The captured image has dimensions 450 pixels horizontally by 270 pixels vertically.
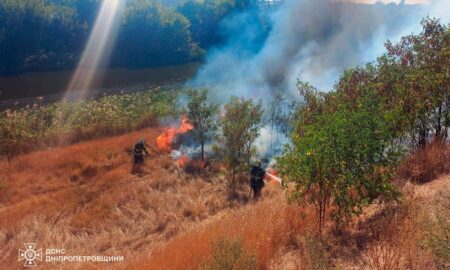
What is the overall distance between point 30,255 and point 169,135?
10.4 metres

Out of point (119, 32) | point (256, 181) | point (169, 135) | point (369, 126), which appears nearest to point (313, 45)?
point (169, 135)

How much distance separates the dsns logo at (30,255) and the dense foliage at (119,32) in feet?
150

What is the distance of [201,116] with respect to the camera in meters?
15.1

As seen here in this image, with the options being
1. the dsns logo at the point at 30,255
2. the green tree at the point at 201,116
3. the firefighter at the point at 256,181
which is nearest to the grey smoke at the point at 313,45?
the green tree at the point at 201,116

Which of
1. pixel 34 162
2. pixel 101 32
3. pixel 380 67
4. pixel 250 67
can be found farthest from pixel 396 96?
pixel 101 32

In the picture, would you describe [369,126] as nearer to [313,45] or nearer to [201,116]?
[201,116]

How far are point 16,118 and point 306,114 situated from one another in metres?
13.3

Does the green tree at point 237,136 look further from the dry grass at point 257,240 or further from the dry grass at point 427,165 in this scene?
the dry grass at point 257,240

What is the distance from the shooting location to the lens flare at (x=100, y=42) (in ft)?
163

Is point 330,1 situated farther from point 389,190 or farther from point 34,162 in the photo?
point 389,190

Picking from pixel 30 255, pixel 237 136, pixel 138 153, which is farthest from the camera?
pixel 138 153

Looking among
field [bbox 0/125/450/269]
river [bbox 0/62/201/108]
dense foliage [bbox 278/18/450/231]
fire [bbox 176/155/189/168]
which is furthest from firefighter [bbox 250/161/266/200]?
river [bbox 0/62/201/108]

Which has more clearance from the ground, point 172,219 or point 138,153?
point 138,153

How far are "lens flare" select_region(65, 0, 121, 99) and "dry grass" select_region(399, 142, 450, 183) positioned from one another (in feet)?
145
